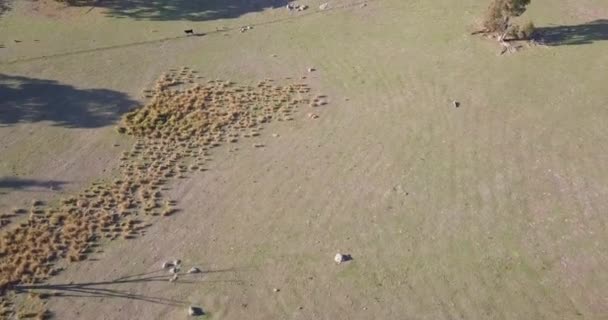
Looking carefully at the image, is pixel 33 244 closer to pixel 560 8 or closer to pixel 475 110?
pixel 475 110

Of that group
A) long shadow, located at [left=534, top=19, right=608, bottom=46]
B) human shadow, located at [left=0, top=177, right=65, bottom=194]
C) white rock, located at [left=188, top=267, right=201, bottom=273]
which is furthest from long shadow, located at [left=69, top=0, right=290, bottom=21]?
white rock, located at [left=188, top=267, right=201, bottom=273]

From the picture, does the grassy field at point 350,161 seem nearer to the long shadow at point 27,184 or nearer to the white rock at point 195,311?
the long shadow at point 27,184

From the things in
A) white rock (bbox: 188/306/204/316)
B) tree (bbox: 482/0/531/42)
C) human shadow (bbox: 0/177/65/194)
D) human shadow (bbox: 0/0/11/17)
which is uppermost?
human shadow (bbox: 0/0/11/17)

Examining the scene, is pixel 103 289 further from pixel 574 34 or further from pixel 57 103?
pixel 574 34

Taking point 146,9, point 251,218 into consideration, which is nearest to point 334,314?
point 251,218

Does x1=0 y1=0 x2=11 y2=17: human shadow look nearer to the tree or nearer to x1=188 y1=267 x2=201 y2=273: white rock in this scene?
x1=188 y1=267 x2=201 y2=273: white rock

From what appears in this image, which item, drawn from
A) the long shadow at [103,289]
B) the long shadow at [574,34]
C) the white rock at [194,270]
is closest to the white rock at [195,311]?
the long shadow at [103,289]
